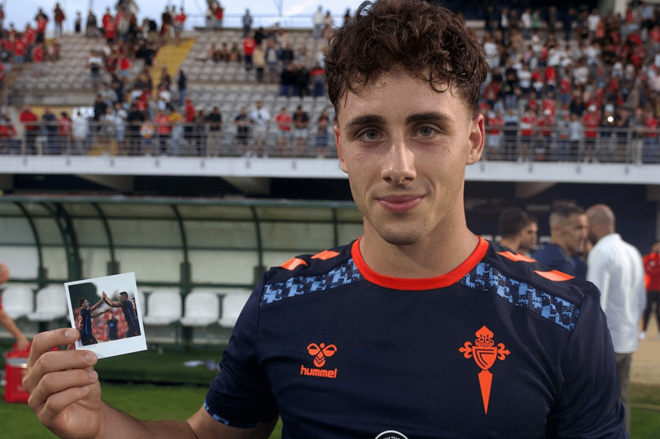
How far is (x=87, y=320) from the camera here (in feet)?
5.06

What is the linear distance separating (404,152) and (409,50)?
26cm

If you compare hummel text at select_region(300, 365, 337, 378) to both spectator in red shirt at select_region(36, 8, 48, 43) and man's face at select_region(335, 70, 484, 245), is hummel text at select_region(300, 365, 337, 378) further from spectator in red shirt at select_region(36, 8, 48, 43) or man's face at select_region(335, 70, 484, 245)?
spectator in red shirt at select_region(36, 8, 48, 43)

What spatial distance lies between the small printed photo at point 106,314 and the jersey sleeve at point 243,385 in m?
0.29

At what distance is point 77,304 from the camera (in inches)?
62.1

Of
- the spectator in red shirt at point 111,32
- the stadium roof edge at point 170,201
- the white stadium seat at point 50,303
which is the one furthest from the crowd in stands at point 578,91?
the spectator in red shirt at point 111,32

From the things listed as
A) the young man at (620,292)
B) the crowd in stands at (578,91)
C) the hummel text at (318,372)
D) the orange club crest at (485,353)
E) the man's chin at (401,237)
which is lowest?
the young man at (620,292)

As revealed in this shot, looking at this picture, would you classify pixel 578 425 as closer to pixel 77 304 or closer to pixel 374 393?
pixel 374 393

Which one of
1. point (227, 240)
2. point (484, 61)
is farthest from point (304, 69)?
point (484, 61)

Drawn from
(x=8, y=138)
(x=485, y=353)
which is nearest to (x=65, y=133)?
(x=8, y=138)

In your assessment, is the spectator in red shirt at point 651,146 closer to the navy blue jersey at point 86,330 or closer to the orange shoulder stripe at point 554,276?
the orange shoulder stripe at point 554,276

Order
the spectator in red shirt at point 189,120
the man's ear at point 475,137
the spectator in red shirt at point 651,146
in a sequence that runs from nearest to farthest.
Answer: the man's ear at point 475,137 < the spectator in red shirt at point 651,146 < the spectator in red shirt at point 189,120

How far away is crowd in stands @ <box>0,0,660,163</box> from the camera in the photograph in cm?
1425

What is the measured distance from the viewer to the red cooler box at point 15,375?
20.0ft

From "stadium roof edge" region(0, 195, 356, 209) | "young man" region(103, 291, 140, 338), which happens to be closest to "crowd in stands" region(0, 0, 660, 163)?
"stadium roof edge" region(0, 195, 356, 209)
